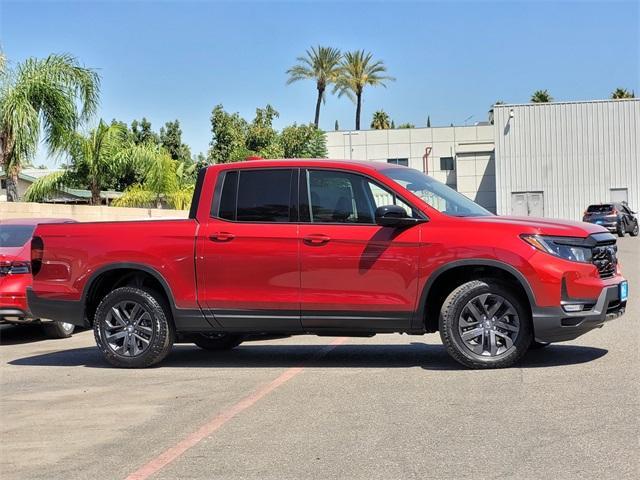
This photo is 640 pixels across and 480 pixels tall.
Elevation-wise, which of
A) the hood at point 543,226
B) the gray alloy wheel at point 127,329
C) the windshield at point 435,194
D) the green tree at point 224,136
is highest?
the green tree at point 224,136

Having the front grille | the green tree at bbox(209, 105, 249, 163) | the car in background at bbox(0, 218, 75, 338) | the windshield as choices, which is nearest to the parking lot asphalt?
the front grille

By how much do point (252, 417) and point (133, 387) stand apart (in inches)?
71.7

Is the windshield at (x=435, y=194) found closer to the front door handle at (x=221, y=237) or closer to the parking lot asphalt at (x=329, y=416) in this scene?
the parking lot asphalt at (x=329, y=416)

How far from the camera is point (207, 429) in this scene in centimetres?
604

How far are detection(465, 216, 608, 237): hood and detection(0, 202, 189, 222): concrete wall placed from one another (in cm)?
1104

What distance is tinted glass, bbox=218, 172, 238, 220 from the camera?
27.5ft

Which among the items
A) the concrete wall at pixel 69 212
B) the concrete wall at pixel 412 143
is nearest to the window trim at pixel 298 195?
the concrete wall at pixel 69 212

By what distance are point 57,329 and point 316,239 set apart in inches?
217

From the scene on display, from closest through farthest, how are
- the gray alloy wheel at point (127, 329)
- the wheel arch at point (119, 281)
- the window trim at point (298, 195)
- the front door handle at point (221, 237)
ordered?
the window trim at point (298, 195)
the front door handle at point (221, 237)
the wheel arch at point (119, 281)
the gray alloy wheel at point (127, 329)

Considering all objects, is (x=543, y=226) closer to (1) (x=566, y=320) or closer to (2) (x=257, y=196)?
(1) (x=566, y=320)

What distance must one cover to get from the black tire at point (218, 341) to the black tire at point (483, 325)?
2838 millimetres

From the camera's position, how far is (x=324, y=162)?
8.38 m

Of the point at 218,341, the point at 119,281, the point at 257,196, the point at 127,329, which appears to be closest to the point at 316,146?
the point at 218,341

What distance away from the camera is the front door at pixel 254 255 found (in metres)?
8.07
